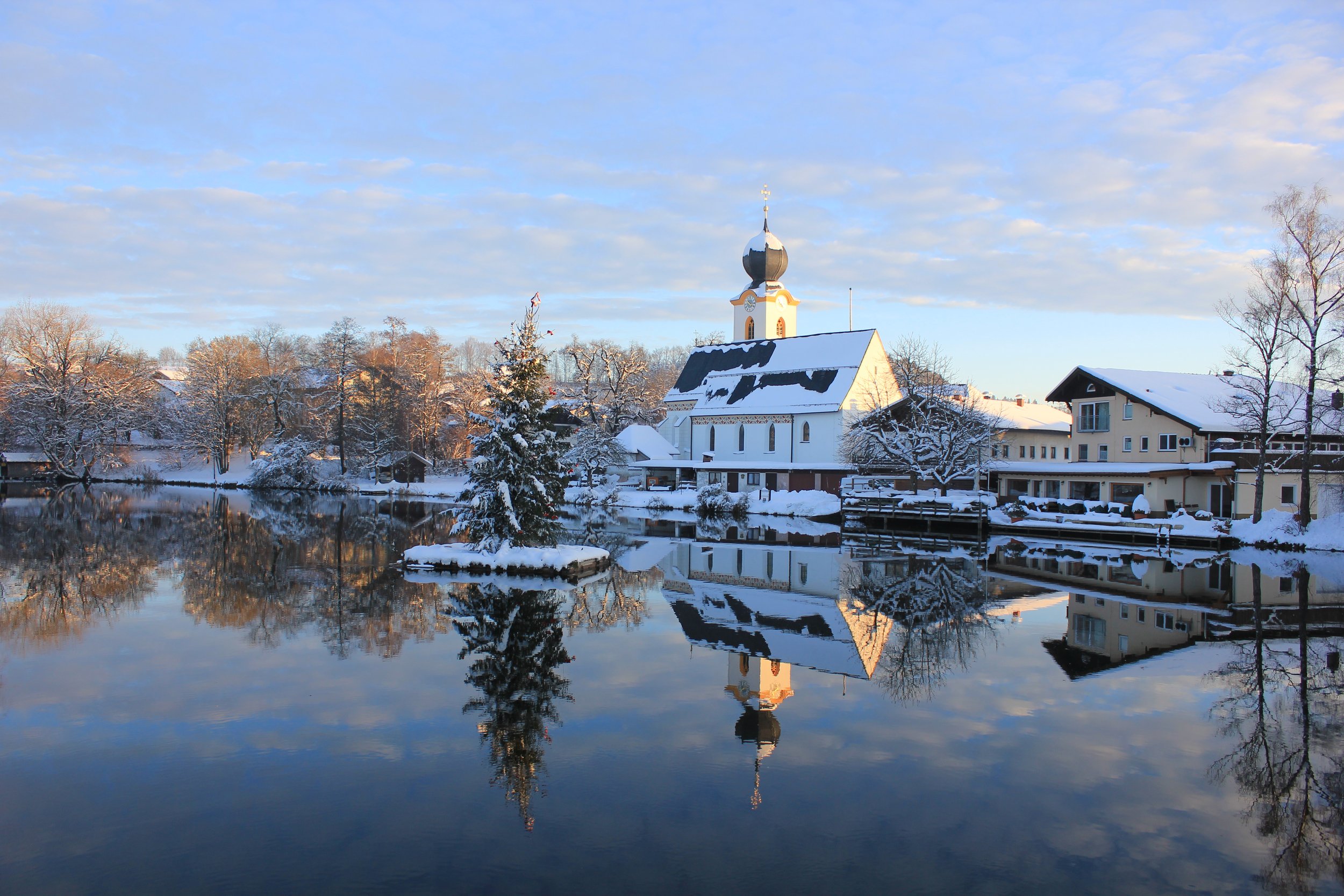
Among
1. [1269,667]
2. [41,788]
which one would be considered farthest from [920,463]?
[41,788]

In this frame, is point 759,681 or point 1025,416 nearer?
point 759,681

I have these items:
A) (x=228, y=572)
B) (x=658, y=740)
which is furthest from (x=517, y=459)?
(x=658, y=740)

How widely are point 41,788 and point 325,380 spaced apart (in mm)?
70044

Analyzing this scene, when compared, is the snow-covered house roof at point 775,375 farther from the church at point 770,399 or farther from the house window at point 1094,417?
the house window at point 1094,417

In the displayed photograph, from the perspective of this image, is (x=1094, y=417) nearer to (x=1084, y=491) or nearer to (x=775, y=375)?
(x=1084, y=491)

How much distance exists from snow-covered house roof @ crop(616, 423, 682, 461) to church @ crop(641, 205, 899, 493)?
697mm

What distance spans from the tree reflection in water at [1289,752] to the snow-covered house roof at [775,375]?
40.0 metres

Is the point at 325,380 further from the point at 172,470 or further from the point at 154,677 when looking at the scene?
the point at 154,677

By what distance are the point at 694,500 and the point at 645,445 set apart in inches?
424

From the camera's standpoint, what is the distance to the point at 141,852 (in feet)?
25.9

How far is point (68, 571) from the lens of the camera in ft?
79.3

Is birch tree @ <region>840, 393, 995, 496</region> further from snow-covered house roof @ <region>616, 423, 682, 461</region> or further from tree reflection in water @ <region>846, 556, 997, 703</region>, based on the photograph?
tree reflection in water @ <region>846, 556, 997, 703</region>

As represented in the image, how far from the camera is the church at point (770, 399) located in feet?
182

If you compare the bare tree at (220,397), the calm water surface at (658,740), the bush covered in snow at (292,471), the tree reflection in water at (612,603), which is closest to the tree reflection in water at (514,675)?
the calm water surface at (658,740)
